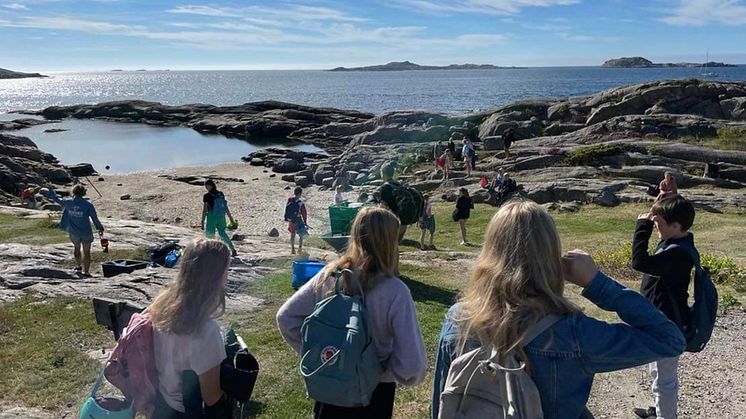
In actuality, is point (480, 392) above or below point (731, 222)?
above

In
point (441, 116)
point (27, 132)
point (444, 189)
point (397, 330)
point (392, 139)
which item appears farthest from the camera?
point (27, 132)

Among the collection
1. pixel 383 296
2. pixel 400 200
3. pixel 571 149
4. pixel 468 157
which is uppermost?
pixel 383 296

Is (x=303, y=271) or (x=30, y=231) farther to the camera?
(x=30, y=231)

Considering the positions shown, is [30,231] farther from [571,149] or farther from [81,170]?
[81,170]

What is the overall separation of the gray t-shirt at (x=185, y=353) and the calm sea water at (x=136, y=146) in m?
46.4

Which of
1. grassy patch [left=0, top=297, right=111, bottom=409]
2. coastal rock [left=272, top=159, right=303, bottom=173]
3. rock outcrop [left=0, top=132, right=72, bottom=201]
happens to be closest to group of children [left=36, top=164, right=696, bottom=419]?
grassy patch [left=0, top=297, right=111, bottom=409]

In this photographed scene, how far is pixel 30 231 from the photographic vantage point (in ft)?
58.9

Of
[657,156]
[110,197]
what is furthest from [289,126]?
[657,156]

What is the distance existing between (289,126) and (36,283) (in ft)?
→ 216

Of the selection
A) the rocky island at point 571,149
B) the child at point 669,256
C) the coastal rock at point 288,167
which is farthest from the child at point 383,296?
the coastal rock at point 288,167

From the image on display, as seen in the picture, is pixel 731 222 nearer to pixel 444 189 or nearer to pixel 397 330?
pixel 444 189

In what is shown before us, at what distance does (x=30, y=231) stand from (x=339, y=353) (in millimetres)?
17413

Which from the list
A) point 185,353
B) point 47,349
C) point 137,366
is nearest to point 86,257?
point 47,349

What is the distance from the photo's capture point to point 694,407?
22.9 feet
